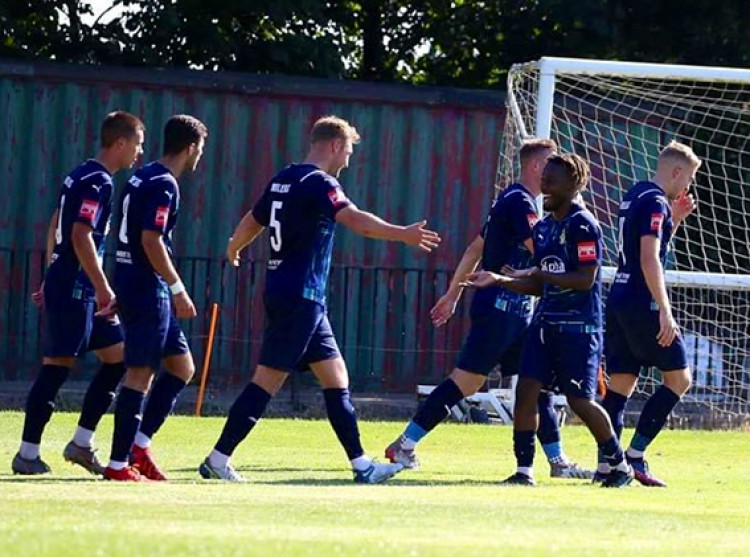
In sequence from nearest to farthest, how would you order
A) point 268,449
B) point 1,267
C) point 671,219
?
point 671,219 < point 268,449 < point 1,267

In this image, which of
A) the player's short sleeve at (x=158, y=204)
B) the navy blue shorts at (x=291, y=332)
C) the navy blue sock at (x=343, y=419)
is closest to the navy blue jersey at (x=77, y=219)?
the player's short sleeve at (x=158, y=204)

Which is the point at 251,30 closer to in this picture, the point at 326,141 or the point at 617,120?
the point at 617,120

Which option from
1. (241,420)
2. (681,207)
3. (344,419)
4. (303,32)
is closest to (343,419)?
(344,419)

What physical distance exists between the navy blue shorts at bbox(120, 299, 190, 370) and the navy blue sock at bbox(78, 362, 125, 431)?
520 millimetres

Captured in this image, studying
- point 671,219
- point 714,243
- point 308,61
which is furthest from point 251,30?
point 671,219

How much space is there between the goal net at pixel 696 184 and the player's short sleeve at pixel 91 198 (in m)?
8.02

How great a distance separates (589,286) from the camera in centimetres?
1080

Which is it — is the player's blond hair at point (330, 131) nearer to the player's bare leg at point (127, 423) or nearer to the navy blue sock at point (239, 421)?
the navy blue sock at point (239, 421)

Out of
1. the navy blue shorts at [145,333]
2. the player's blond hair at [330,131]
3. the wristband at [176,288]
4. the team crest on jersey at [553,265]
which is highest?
the player's blond hair at [330,131]

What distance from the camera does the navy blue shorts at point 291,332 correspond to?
10805mm

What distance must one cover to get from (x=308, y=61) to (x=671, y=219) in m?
10.8

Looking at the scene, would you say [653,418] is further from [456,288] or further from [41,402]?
[41,402]

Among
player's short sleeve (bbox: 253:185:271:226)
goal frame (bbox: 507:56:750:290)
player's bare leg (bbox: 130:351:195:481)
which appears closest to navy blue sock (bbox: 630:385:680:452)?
player's short sleeve (bbox: 253:185:271:226)

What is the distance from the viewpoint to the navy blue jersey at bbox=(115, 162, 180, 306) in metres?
10.6
